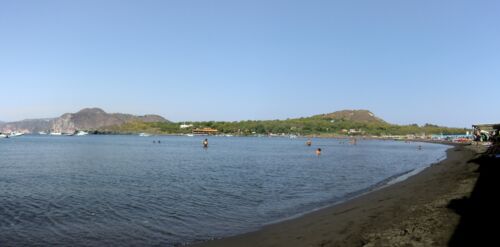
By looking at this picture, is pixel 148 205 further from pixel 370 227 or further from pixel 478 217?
pixel 478 217

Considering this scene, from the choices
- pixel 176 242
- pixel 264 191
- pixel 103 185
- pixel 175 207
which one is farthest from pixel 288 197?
pixel 103 185

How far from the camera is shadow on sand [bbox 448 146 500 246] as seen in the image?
9.51 m

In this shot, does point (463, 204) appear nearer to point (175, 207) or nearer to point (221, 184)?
point (175, 207)

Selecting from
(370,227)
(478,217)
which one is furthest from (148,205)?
(478,217)

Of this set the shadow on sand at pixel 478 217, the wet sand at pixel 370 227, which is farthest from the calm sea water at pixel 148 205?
the shadow on sand at pixel 478 217

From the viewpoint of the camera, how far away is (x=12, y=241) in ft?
43.0

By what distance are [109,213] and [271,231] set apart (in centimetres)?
774

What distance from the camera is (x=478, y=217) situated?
11672 millimetres

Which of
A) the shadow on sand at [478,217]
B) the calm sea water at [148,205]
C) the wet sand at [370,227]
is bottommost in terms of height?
the calm sea water at [148,205]

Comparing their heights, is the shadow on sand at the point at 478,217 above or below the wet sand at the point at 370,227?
above

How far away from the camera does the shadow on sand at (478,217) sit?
951 cm

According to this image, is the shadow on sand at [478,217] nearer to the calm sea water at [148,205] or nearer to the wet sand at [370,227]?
the wet sand at [370,227]

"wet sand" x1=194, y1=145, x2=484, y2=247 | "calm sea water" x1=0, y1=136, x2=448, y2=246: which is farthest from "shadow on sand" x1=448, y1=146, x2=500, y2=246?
"calm sea water" x1=0, y1=136, x2=448, y2=246

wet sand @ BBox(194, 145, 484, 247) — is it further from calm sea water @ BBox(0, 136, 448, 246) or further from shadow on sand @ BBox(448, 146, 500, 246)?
calm sea water @ BBox(0, 136, 448, 246)
